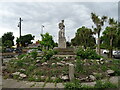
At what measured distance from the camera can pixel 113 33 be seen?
17891 millimetres

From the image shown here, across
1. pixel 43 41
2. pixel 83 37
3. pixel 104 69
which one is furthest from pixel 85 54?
pixel 83 37

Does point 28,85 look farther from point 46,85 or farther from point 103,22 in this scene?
point 103,22

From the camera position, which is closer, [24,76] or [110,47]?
A: [24,76]

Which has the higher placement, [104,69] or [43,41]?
[43,41]

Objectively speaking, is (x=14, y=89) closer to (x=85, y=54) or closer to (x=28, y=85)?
(x=28, y=85)

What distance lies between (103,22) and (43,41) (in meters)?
9.87

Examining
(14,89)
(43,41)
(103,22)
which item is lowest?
(14,89)

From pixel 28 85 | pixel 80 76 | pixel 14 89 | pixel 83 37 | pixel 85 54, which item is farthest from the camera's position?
pixel 83 37

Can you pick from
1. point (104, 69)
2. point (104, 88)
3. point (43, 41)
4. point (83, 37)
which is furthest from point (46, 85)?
point (83, 37)

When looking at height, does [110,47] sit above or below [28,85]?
above

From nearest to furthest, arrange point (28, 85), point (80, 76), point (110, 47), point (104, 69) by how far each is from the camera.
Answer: point (28, 85) < point (80, 76) < point (104, 69) < point (110, 47)

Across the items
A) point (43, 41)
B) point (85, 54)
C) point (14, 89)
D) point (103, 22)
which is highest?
point (103, 22)

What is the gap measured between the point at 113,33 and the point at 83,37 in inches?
803

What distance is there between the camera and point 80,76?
5.65m
